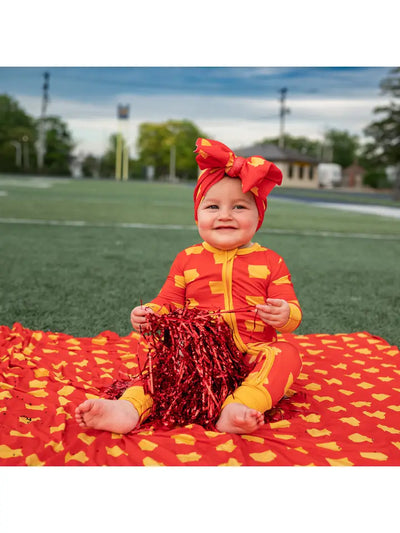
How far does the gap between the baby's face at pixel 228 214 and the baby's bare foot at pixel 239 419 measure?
23.7 inches

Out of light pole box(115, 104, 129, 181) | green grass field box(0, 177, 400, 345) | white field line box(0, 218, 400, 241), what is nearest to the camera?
green grass field box(0, 177, 400, 345)

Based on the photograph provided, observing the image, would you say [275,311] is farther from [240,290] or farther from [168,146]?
[168,146]

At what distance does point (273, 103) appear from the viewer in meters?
11.0

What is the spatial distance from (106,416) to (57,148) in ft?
92.9

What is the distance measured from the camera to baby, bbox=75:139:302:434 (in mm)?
1838

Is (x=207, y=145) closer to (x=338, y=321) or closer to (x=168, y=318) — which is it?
(x=168, y=318)

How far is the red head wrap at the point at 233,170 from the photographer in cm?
190

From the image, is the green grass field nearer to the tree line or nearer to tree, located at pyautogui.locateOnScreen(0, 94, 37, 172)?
the tree line

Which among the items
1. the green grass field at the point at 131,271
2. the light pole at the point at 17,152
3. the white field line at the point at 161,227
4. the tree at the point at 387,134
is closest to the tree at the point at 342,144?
the tree at the point at 387,134

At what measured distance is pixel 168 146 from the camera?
2858cm

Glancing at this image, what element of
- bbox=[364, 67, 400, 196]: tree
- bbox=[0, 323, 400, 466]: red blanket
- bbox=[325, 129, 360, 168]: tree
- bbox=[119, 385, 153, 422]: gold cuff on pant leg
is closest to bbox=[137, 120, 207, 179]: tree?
bbox=[364, 67, 400, 196]: tree

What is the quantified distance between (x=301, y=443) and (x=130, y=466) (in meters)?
0.52
